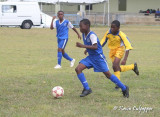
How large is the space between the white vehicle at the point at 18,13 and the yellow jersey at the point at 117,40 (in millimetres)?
25356

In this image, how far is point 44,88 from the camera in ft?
28.2

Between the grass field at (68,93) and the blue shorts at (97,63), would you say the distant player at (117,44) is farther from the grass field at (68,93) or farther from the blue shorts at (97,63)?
the blue shorts at (97,63)

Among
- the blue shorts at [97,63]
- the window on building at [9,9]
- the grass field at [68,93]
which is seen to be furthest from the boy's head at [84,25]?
the window on building at [9,9]

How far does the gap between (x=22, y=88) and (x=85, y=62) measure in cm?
163

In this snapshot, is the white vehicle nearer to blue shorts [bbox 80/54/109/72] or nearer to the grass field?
the grass field

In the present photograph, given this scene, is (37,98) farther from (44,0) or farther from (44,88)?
(44,0)

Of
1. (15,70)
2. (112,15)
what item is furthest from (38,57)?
(112,15)

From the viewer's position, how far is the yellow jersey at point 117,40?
8758 mm

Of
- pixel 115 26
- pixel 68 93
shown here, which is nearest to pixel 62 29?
pixel 115 26

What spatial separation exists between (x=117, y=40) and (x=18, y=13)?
26.0 metres

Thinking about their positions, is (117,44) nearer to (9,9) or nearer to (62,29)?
(62,29)

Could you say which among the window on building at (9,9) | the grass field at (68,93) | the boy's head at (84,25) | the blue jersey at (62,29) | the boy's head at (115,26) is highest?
the boy's head at (84,25)

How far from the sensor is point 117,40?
8.94 m

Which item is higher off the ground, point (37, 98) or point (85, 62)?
point (85, 62)
